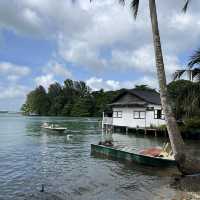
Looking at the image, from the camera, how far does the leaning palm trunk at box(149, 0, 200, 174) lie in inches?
523

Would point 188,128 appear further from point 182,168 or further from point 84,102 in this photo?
point 84,102

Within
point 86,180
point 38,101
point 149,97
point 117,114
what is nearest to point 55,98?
point 38,101

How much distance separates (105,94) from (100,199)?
383ft

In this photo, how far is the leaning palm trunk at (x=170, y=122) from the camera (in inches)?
523

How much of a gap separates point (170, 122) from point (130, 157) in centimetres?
721

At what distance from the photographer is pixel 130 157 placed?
1997 centimetres

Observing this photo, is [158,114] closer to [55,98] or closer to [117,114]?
[117,114]

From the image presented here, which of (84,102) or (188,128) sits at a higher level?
(84,102)

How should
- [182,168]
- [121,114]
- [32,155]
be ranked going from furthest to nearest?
[121,114] < [32,155] < [182,168]

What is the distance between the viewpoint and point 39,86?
559ft

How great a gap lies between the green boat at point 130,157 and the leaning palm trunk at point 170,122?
3211mm

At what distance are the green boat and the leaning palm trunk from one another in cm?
321

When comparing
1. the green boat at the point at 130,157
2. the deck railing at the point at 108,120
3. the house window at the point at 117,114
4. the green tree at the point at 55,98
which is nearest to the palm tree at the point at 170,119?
the green boat at the point at 130,157

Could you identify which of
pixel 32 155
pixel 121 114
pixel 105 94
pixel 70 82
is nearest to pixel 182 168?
pixel 32 155
